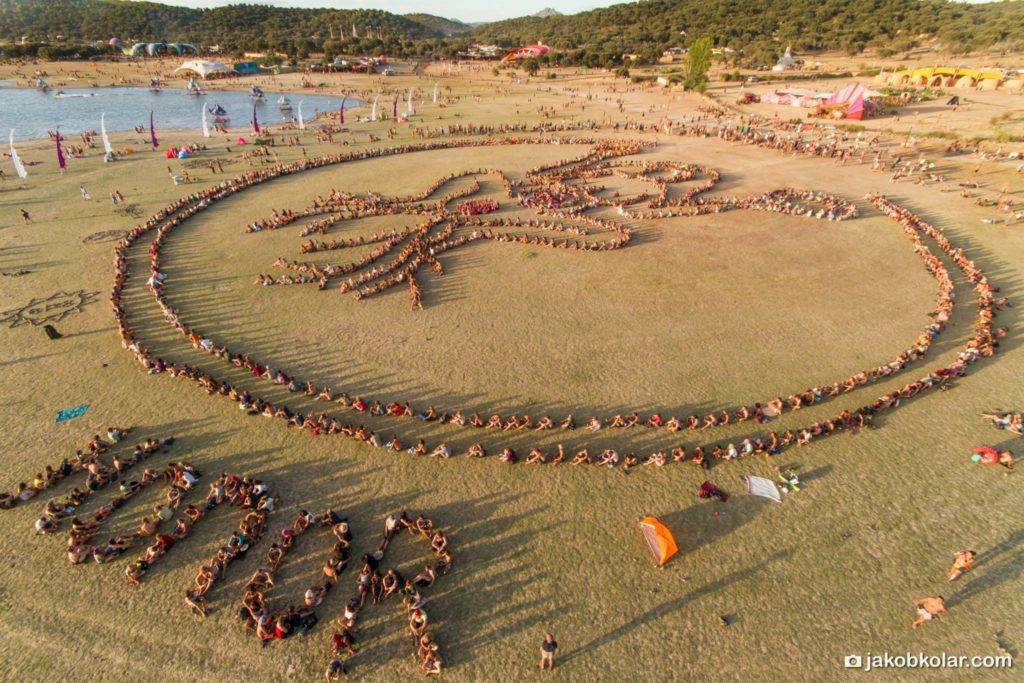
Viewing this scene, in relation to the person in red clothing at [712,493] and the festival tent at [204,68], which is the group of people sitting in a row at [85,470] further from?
the festival tent at [204,68]

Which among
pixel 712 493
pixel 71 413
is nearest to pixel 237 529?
pixel 71 413

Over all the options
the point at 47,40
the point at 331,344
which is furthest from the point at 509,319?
the point at 47,40

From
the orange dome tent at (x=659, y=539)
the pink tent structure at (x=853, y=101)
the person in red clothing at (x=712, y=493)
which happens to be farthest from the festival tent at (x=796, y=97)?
the orange dome tent at (x=659, y=539)

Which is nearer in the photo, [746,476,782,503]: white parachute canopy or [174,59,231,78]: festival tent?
[746,476,782,503]: white parachute canopy

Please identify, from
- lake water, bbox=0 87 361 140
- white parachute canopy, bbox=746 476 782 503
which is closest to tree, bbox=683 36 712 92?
lake water, bbox=0 87 361 140

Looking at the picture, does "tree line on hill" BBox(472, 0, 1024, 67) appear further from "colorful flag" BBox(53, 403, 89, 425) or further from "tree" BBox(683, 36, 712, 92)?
"colorful flag" BBox(53, 403, 89, 425)

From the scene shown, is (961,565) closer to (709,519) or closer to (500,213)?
(709,519)
